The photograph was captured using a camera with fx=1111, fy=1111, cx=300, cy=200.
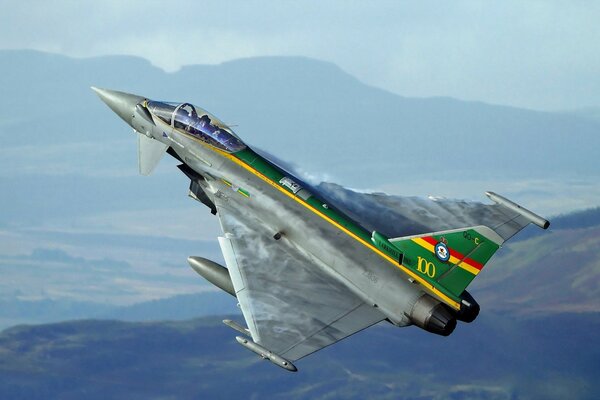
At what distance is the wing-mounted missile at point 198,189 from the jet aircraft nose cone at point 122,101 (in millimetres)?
2900

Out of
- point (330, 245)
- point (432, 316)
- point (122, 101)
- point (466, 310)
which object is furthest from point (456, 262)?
point (122, 101)

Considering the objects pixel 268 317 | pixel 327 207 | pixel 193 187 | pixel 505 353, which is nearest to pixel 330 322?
pixel 268 317

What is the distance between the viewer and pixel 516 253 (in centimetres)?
19550

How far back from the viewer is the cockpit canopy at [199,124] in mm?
37250

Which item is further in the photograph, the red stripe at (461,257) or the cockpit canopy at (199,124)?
the cockpit canopy at (199,124)

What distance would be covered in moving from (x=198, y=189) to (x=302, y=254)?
507 cm

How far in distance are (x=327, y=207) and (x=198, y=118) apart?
237 inches

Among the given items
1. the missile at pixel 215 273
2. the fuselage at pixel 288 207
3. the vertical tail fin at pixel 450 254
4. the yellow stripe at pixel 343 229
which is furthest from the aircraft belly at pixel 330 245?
the missile at pixel 215 273

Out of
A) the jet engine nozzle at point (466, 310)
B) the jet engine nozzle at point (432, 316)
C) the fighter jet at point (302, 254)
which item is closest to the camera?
the jet engine nozzle at point (432, 316)

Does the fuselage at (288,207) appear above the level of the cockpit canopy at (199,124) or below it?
below

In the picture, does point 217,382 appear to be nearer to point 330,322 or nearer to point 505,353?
point 505,353

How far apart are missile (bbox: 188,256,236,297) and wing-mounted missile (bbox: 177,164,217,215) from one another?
2491mm

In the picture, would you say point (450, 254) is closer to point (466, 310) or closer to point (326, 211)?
point (466, 310)

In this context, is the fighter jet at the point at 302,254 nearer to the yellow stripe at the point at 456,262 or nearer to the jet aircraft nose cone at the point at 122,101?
the yellow stripe at the point at 456,262
